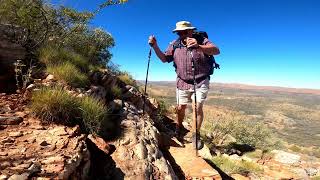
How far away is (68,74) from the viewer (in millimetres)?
6453

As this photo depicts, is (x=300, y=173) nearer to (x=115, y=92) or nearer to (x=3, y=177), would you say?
(x=115, y=92)

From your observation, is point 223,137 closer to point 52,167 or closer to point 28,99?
point 28,99

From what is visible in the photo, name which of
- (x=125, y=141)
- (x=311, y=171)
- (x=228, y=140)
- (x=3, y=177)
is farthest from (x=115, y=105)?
(x=311, y=171)

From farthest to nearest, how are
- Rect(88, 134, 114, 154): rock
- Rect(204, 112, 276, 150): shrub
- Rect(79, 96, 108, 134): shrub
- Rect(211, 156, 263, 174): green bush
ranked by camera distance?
Rect(204, 112, 276, 150): shrub, Rect(211, 156, 263, 174): green bush, Rect(79, 96, 108, 134): shrub, Rect(88, 134, 114, 154): rock

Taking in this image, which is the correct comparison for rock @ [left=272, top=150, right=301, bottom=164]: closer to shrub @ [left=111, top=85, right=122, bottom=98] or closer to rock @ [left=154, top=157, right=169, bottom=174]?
shrub @ [left=111, top=85, right=122, bottom=98]

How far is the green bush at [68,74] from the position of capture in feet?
20.9

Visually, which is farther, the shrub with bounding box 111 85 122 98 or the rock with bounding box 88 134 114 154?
the shrub with bounding box 111 85 122 98

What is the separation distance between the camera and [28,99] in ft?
18.1

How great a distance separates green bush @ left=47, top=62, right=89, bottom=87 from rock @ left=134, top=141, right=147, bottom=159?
1.73 meters

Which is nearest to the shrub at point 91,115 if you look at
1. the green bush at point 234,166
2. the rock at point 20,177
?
the rock at point 20,177

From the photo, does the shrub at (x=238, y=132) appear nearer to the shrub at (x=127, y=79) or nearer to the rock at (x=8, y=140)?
the shrub at (x=127, y=79)

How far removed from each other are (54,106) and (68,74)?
1.52 m

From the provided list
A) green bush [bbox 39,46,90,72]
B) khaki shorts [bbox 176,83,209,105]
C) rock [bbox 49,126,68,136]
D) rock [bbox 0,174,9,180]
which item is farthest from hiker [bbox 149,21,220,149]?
rock [bbox 0,174,9,180]

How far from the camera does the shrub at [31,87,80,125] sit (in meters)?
5.00
